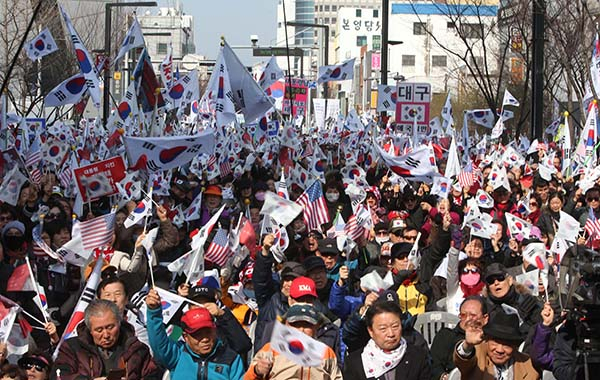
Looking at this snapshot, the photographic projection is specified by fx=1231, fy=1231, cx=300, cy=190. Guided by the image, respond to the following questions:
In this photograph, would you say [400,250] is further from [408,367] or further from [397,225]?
[408,367]

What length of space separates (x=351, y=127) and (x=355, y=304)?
21591mm

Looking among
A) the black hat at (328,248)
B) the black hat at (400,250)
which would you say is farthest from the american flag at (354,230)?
the black hat at (400,250)

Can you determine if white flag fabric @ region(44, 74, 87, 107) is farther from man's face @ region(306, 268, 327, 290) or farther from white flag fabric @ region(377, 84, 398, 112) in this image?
man's face @ region(306, 268, 327, 290)

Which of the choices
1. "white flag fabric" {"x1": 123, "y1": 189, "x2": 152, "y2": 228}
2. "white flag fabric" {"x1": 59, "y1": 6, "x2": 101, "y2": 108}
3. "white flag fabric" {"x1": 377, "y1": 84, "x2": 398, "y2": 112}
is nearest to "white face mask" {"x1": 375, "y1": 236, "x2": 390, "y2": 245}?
"white flag fabric" {"x1": 123, "y1": 189, "x2": 152, "y2": 228}

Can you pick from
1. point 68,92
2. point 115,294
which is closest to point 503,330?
point 115,294

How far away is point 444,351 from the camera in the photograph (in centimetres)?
738

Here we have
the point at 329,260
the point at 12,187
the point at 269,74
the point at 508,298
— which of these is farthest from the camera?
the point at 269,74

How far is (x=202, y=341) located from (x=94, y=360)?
62 cm

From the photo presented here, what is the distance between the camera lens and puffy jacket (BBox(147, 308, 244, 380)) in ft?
22.5

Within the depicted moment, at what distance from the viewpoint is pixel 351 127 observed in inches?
1189

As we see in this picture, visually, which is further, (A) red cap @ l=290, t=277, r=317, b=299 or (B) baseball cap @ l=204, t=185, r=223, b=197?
(B) baseball cap @ l=204, t=185, r=223, b=197

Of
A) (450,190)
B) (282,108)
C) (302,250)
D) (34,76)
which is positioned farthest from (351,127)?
(302,250)

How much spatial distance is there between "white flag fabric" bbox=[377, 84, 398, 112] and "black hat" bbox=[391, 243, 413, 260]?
17.2 m

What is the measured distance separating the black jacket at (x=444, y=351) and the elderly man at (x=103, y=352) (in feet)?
5.40
